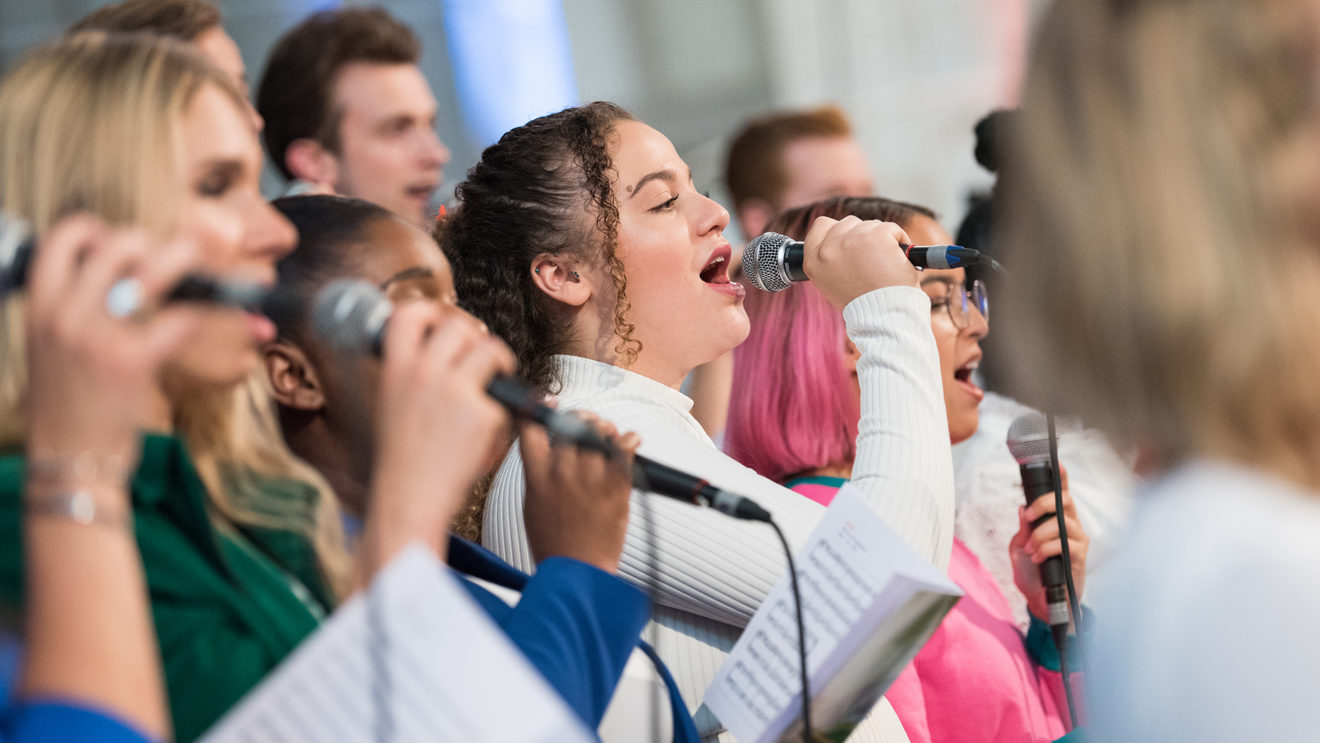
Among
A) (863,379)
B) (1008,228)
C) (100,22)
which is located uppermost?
(100,22)

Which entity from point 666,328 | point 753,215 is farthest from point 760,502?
point 753,215

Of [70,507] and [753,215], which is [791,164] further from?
[70,507]

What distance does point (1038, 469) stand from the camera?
2021 mm

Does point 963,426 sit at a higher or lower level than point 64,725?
lower

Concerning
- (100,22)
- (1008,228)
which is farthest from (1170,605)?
(100,22)

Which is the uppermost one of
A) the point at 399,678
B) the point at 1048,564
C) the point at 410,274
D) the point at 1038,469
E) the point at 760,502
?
the point at 410,274

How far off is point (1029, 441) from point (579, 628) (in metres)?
1.12

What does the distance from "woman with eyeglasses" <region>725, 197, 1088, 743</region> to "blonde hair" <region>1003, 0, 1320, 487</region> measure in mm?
1103

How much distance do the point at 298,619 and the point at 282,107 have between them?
1.96 metres

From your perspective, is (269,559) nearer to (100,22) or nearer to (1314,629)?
(1314,629)

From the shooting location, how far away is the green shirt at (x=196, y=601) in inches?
37.5

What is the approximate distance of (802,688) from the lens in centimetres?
120

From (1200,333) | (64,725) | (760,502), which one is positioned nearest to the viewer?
(64,725)

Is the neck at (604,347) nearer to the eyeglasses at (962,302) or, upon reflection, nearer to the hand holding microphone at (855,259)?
the hand holding microphone at (855,259)
